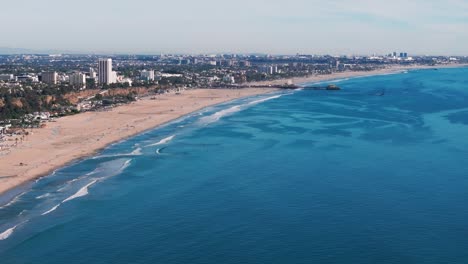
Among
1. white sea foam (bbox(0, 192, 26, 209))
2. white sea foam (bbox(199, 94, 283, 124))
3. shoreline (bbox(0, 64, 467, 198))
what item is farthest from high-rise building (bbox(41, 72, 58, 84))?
white sea foam (bbox(0, 192, 26, 209))

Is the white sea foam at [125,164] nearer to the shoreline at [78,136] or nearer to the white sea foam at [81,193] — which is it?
the shoreline at [78,136]

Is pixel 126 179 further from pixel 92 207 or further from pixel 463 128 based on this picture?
pixel 463 128

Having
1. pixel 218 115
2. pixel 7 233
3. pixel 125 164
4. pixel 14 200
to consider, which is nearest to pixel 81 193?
pixel 14 200

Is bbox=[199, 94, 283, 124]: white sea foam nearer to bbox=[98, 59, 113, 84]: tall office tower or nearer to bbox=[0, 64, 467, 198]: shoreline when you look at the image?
bbox=[0, 64, 467, 198]: shoreline

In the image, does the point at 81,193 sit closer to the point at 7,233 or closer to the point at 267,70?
the point at 7,233

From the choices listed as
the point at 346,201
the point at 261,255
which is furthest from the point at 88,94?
the point at 261,255

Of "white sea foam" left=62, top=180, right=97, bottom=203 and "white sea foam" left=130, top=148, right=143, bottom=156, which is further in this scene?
"white sea foam" left=130, top=148, right=143, bottom=156

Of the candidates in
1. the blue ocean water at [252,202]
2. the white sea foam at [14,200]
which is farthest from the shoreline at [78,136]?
the blue ocean water at [252,202]
